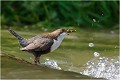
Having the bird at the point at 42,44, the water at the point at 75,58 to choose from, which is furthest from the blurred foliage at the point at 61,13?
the bird at the point at 42,44

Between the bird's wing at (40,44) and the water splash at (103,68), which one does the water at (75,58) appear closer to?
the water splash at (103,68)

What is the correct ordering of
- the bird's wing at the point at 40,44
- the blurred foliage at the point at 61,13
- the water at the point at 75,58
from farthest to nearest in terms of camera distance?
the blurred foliage at the point at 61,13
the bird's wing at the point at 40,44
the water at the point at 75,58

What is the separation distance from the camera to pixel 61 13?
44.4 feet

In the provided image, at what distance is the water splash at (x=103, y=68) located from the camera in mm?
7031

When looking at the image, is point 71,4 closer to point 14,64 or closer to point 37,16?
point 37,16

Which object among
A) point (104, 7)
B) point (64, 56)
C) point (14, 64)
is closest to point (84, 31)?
point (104, 7)

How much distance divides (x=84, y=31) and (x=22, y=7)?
2.14 m

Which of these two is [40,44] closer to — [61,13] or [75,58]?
[75,58]

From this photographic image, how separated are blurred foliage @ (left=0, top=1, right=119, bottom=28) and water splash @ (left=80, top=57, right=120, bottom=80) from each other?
4677 millimetres

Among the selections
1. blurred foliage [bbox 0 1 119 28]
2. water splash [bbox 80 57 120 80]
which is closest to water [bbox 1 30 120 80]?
water splash [bbox 80 57 120 80]

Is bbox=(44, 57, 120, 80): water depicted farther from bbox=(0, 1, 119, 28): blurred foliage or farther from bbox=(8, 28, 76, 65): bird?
bbox=(0, 1, 119, 28): blurred foliage

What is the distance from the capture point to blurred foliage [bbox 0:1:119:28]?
13.3 meters

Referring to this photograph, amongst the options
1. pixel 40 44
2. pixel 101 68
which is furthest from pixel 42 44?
pixel 101 68

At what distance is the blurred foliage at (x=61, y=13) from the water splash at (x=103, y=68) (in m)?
4.68
